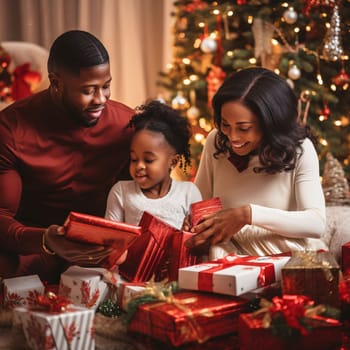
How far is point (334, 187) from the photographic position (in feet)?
10.2

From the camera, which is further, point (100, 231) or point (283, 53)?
point (283, 53)

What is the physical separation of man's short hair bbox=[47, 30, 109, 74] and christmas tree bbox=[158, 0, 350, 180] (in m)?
1.45

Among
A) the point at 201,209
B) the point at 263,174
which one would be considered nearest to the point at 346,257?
the point at 263,174

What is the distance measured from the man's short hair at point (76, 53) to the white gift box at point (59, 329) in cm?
77

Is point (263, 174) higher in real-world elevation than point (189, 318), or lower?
higher

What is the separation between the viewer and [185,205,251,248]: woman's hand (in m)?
2.10

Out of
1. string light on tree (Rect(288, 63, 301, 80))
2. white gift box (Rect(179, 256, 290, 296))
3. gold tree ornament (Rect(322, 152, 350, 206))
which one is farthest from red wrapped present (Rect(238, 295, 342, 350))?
string light on tree (Rect(288, 63, 301, 80))

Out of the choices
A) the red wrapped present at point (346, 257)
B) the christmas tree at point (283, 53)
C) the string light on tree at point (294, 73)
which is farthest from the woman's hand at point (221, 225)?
the string light on tree at point (294, 73)

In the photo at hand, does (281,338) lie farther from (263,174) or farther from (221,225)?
(263,174)

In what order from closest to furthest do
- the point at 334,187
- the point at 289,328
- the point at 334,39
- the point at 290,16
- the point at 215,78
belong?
the point at 289,328 < the point at 334,187 < the point at 334,39 < the point at 290,16 < the point at 215,78

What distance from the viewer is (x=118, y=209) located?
220 cm

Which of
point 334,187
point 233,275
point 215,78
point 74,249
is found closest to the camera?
point 233,275

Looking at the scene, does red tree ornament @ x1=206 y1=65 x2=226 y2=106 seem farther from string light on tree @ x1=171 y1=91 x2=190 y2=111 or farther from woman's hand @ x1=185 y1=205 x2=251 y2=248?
woman's hand @ x1=185 y1=205 x2=251 y2=248

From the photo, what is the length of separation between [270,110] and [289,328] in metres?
0.74
